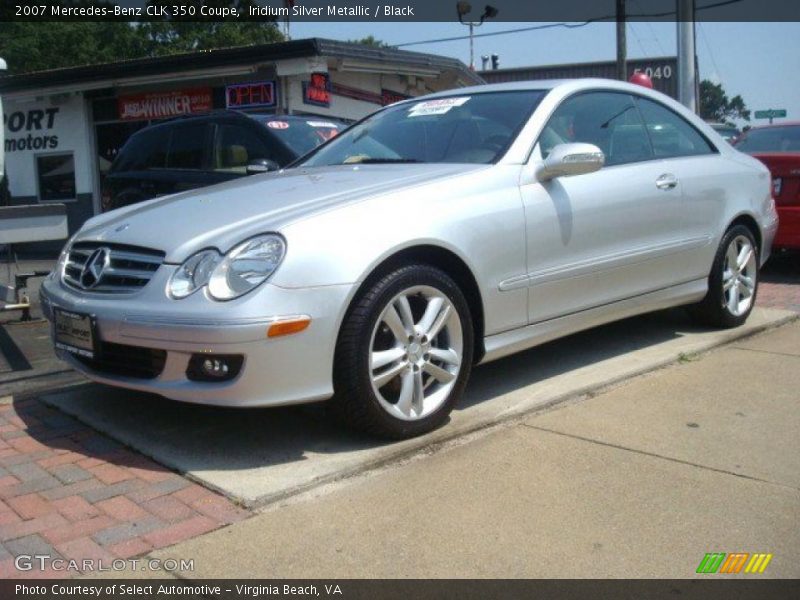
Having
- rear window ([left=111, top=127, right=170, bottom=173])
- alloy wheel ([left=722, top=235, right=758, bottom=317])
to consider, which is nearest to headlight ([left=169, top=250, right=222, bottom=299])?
alloy wheel ([left=722, top=235, right=758, bottom=317])

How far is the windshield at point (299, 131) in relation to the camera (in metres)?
7.45

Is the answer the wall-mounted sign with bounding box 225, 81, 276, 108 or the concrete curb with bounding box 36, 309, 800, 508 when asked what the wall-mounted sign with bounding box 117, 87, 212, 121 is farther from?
the concrete curb with bounding box 36, 309, 800, 508

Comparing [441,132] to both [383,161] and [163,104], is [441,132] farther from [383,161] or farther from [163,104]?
[163,104]

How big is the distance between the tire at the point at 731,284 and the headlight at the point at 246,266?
129 inches

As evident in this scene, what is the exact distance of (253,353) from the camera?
332 cm

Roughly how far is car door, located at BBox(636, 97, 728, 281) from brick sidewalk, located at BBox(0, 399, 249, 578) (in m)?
3.27

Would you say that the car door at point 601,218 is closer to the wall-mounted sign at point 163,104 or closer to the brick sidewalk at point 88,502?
the brick sidewalk at point 88,502

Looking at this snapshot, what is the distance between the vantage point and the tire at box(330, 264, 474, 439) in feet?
11.6

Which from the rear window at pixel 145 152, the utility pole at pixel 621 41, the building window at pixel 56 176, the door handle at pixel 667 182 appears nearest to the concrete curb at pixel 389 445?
the door handle at pixel 667 182

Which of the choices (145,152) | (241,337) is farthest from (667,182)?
(145,152)

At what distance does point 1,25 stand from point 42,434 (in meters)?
34.4

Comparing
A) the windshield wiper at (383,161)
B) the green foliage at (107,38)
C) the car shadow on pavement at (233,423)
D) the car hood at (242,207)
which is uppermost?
the green foliage at (107,38)

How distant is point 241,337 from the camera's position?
329 centimetres

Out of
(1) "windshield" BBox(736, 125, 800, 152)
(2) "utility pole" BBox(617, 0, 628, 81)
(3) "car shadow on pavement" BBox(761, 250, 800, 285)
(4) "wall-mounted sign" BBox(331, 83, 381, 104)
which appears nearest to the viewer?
(3) "car shadow on pavement" BBox(761, 250, 800, 285)
